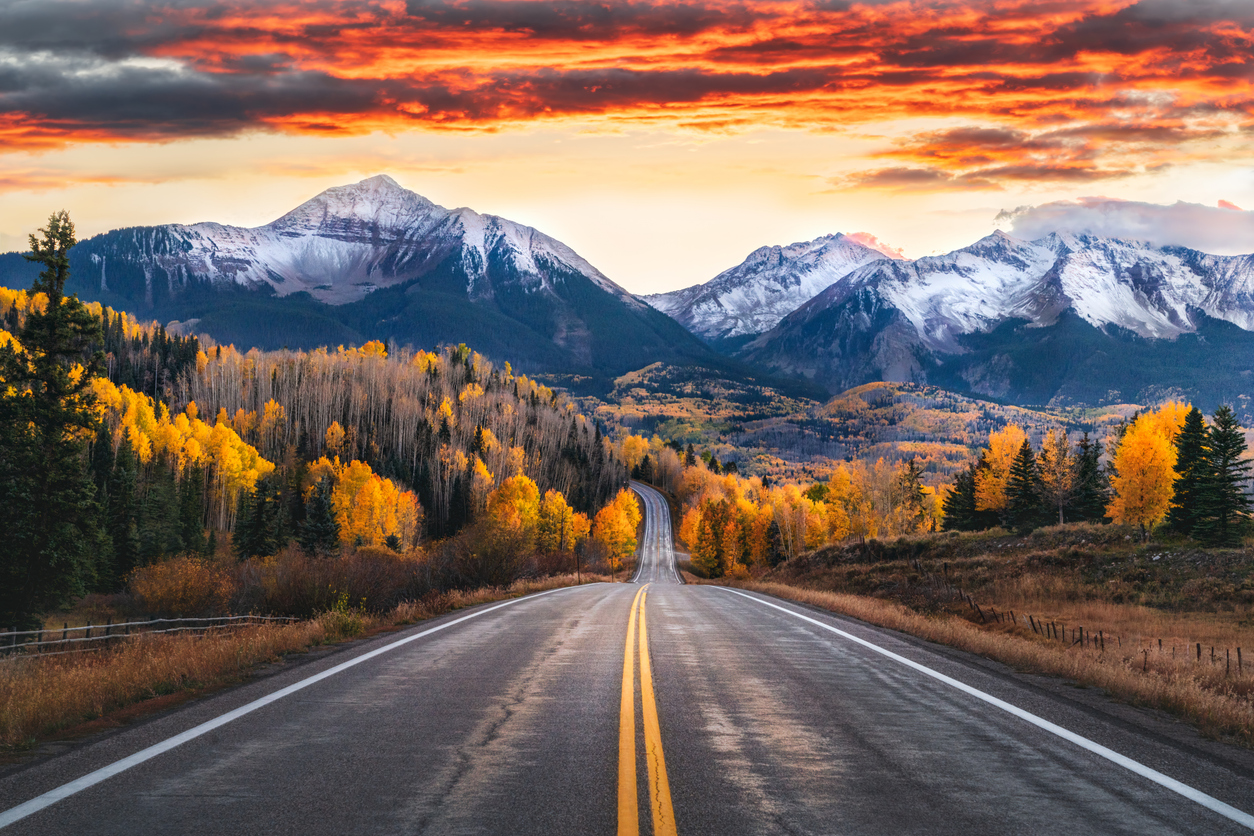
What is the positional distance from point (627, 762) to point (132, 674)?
6421 millimetres

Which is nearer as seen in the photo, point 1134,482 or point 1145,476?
point 1145,476

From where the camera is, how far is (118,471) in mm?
79500

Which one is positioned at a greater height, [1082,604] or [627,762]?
[627,762]

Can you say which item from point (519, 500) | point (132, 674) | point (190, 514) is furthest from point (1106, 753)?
point (519, 500)

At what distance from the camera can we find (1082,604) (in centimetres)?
3159

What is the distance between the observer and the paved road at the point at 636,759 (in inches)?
214

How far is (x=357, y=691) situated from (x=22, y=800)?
4.26 m

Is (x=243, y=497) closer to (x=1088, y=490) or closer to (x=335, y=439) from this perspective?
(x=335, y=439)

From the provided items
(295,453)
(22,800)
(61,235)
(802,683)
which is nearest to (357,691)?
(22,800)

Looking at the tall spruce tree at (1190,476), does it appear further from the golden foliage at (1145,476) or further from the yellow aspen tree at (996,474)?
the yellow aspen tree at (996,474)

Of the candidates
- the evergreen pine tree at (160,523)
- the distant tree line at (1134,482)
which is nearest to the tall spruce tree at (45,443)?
the evergreen pine tree at (160,523)

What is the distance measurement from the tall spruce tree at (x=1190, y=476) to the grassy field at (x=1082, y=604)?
3.81 metres

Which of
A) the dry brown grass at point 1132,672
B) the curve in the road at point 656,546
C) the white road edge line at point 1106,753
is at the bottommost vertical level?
the curve in the road at point 656,546

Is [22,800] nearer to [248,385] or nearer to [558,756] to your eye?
[558,756]
